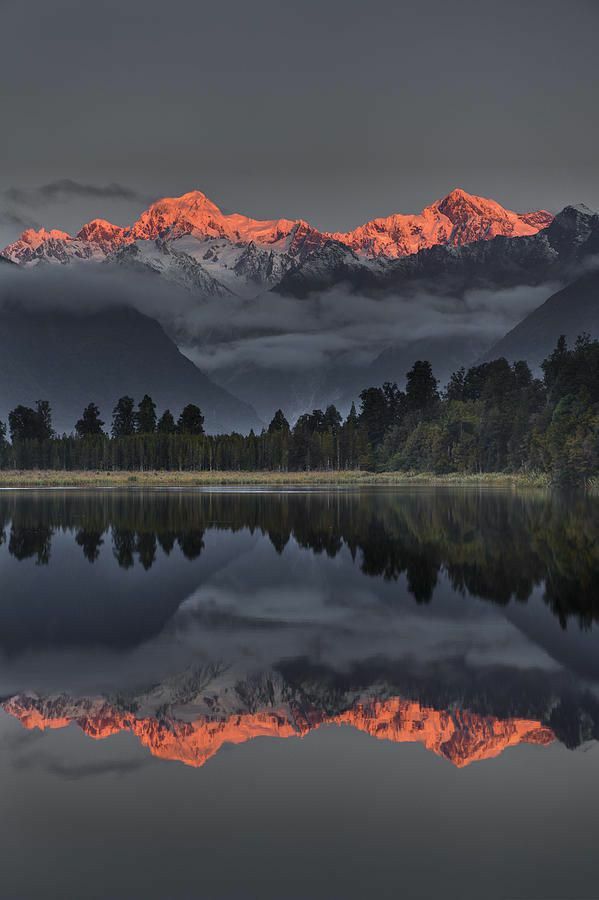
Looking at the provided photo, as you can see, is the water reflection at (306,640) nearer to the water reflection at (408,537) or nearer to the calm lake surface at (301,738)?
the calm lake surface at (301,738)

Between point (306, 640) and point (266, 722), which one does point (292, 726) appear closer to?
point (266, 722)

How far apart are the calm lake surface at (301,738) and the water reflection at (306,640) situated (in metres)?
0.10

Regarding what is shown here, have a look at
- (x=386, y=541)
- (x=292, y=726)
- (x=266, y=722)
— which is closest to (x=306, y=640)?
(x=266, y=722)

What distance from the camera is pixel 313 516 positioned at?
7500cm

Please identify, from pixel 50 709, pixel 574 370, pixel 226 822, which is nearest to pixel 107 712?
pixel 50 709

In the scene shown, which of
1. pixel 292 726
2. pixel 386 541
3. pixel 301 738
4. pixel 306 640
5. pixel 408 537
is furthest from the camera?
pixel 408 537

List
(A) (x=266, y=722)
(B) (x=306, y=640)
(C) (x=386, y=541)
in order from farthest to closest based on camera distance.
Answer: (C) (x=386, y=541) < (B) (x=306, y=640) < (A) (x=266, y=722)

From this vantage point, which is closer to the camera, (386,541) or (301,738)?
(301,738)

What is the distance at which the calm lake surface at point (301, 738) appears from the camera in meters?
10.9

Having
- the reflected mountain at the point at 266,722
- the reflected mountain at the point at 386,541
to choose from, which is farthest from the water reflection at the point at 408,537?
the reflected mountain at the point at 266,722

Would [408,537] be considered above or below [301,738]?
below

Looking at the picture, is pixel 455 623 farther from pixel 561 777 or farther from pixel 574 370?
pixel 574 370

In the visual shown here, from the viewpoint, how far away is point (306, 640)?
24.0m

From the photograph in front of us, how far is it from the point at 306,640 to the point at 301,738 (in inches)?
342
